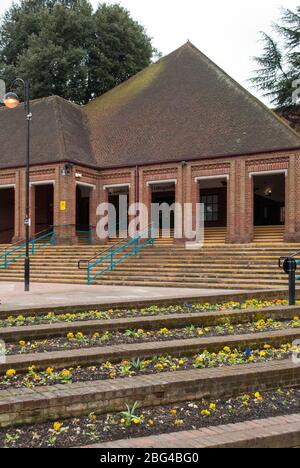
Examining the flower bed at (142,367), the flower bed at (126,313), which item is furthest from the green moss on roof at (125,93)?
the flower bed at (142,367)

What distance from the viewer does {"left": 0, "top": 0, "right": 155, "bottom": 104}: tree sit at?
1590 inches

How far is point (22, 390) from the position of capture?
17.9ft

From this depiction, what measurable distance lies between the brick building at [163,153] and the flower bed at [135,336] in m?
15.5

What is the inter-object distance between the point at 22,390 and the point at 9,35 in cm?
4655

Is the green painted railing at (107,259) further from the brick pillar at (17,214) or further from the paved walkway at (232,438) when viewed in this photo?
the paved walkway at (232,438)

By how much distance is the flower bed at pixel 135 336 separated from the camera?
24.5 ft

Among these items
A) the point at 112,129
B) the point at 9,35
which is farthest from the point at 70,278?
the point at 9,35

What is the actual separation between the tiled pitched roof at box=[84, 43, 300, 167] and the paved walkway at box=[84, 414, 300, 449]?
20884 millimetres

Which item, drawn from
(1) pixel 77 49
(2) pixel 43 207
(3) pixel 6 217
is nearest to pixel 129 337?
(2) pixel 43 207

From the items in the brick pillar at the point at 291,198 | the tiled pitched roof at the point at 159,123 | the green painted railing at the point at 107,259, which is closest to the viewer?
the green painted railing at the point at 107,259

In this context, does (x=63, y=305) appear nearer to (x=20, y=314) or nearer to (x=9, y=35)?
(x=20, y=314)

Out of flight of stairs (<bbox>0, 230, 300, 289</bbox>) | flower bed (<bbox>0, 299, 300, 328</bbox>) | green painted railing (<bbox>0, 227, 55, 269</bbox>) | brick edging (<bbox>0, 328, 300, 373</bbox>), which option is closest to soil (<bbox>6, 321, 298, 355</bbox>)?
brick edging (<bbox>0, 328, 300, 373</bbox>)

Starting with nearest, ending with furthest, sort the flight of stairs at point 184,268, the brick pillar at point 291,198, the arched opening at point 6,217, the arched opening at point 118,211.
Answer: the flight of stairs at point 184,268 < the brick pillar at point 291,198 < the arched opening at point 118,211 < the arched opening at point 6,217

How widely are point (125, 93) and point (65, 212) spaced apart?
35.2ft
